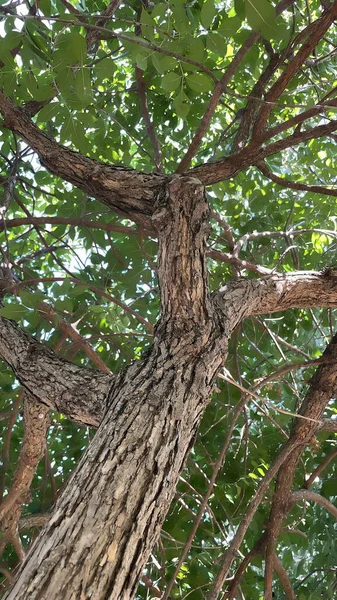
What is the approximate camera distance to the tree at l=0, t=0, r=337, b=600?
120cm

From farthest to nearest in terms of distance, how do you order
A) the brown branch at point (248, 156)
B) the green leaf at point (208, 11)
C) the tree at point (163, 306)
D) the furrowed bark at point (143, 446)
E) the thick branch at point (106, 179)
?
1. the brown branch at point (248, 156)
2. the thick branch at point (106, 179)
3. the green leaf at point (208, 11)
4. the tree at point (163, 306)
5. the furrowed bark at point (143, 446)

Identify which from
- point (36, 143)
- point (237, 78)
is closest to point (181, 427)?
point (36, 143)

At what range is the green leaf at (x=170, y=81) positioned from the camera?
5.32 ft

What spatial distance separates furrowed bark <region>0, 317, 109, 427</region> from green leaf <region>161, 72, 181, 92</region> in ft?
2.38

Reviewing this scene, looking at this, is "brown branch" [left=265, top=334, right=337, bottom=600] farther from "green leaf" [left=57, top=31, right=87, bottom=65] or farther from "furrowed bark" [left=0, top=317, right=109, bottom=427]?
"green leaf" [left=57, top=31, right=87, bottom=65]

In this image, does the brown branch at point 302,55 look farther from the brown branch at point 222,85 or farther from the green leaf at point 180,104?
the green leaf at point 180,104

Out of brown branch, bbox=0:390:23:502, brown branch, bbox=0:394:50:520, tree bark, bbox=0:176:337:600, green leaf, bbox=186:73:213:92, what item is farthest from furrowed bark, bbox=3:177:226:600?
brown branch, bbox=0:390:23:502

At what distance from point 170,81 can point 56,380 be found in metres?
0.79

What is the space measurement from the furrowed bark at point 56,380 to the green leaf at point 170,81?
0.73m

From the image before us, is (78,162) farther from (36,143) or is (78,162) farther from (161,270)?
(161,270)

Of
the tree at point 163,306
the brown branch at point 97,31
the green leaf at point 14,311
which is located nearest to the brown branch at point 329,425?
the tree at point 163,306

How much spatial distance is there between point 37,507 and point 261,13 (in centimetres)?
215

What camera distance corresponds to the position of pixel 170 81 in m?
1.63

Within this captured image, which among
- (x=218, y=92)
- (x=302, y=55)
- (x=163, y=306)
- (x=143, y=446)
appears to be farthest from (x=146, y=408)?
(x=302, y=55)
